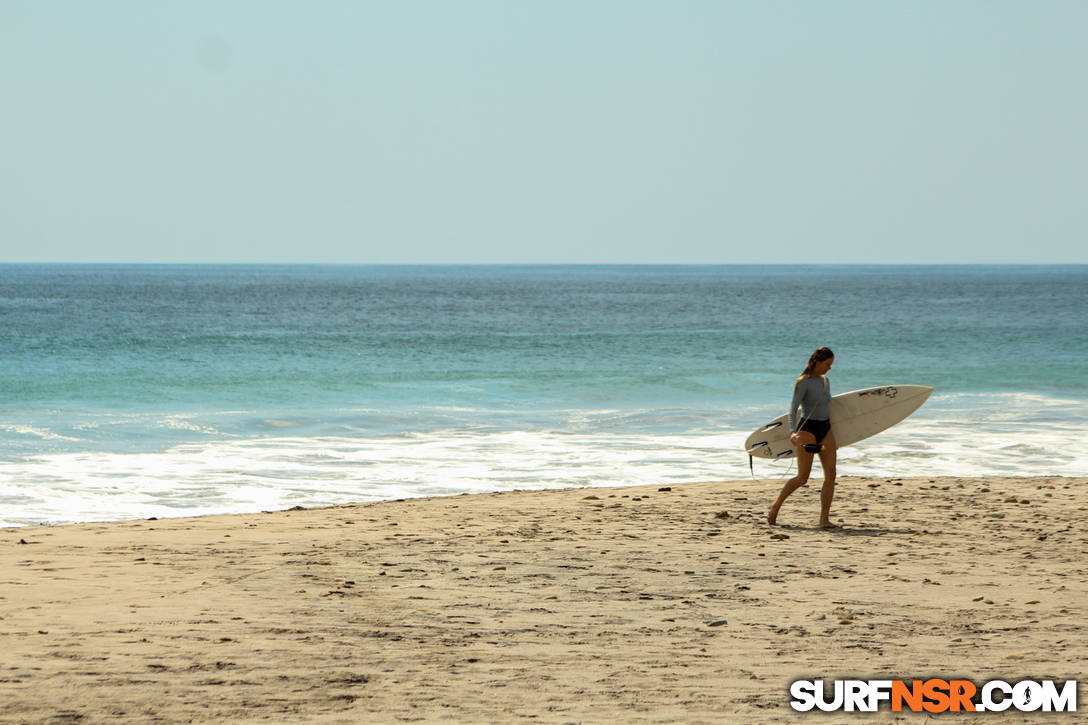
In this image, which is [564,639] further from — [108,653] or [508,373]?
[508,373]

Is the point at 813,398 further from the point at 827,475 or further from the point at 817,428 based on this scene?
the point at 827,475

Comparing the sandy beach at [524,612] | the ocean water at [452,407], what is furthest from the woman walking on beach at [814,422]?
the ocean water at [452,407]

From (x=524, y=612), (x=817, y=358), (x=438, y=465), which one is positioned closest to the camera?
(x=524, y=612)

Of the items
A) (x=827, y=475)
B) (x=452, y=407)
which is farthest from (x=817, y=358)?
(x=452, y=407)

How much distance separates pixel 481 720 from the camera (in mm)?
4941

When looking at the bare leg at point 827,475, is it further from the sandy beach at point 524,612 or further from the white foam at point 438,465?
the white foam at point 438,465

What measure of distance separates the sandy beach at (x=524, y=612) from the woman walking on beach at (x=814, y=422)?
1.67 feet

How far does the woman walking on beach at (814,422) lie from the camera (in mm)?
9562

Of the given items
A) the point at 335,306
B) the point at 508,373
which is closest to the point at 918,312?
the point at 335,306

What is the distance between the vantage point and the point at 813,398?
9578mm

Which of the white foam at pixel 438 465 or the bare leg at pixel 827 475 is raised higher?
the bare leg at pixel 827 475

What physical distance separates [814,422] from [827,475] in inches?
20.3

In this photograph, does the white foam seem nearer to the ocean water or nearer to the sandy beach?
the ocean water

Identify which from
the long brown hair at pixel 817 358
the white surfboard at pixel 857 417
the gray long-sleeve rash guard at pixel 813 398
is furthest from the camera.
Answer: the white surfboard at pixel 857 417
